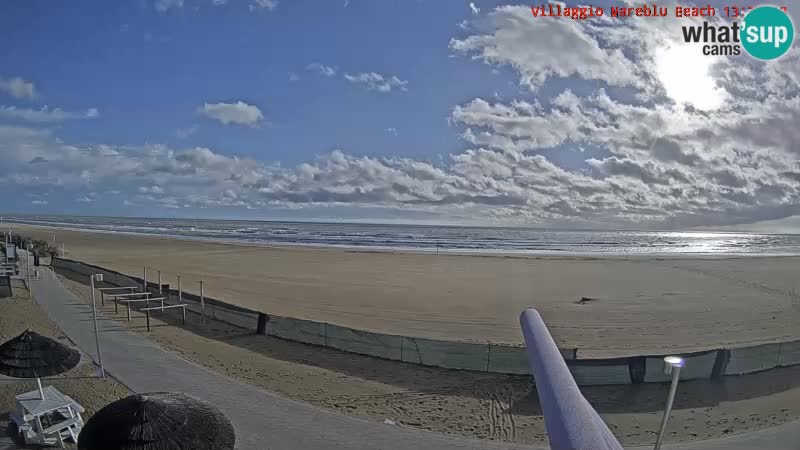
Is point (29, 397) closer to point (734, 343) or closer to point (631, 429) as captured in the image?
point (631, 429)

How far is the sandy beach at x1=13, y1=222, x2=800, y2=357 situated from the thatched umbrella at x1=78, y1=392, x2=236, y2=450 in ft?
32.3

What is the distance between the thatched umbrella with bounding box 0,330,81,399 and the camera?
22.2ft

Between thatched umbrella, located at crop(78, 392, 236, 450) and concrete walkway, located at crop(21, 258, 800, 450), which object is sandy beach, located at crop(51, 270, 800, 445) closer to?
concrete walkway, located at crop(21, 258, 800, 450)

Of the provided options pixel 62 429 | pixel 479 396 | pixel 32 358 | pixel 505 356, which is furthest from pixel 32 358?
pixel 505 356

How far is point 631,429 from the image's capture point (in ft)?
25.7

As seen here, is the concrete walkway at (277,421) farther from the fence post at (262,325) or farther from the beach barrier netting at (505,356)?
the fence post at (262,325)

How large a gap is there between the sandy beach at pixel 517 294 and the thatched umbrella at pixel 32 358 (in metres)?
9.05

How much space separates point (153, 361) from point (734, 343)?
15722 mm

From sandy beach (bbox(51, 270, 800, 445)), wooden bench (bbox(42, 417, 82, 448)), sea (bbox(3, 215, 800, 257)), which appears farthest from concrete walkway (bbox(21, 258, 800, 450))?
sea (bbox(3, 215, 800, 257))

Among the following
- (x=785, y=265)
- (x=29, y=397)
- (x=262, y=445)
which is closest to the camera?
(x=262, y=445)

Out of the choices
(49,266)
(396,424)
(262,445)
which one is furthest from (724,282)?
(49,266)

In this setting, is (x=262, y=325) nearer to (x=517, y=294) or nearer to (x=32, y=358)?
(x=32, y=358)

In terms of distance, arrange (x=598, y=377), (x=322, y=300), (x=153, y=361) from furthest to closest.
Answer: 1. (x=322, y=300)
2. (x=153, y=361)
3. (x=598, y=377)

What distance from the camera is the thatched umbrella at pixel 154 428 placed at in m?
4.43
